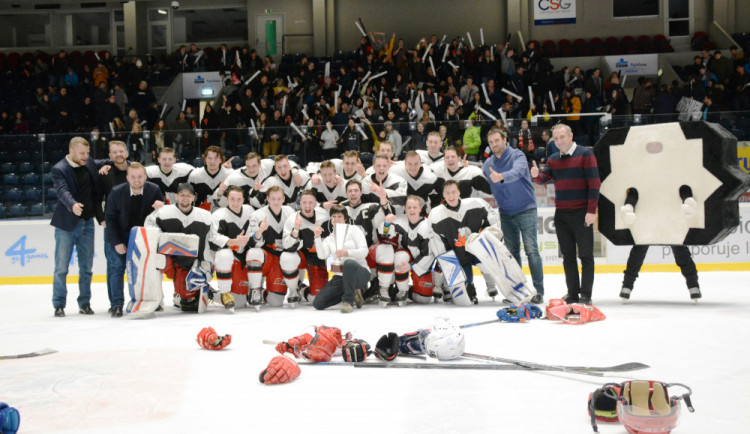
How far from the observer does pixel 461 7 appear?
63.8 feet

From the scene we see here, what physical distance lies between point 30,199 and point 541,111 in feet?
30.4

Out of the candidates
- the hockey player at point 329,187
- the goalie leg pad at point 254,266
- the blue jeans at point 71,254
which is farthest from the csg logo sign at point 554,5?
the blue jeans at point 71,254

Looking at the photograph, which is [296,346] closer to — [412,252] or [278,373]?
[278,373]

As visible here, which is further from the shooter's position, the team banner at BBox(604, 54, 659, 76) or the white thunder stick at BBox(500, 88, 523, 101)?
the team banner at BBox(604, 54, 659, 76)

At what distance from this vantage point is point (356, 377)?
3953mm

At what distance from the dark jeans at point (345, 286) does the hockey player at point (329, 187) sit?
999mm

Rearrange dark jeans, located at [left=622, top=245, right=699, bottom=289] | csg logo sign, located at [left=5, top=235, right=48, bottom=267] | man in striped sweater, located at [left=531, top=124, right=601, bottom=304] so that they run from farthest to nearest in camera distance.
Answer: csg logo sign, located at [left=5, top=235, right=48, bottom=267]
dark jeans, located at [left=622, top=245, right=699, bottom=289]
man in striped sweater, located at [left=531, top=124, right=601, bottom=304]

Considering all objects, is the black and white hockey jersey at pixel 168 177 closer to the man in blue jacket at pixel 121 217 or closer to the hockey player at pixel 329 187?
the man in blue jacket at pixel 121 217

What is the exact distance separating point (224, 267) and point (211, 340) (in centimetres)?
228

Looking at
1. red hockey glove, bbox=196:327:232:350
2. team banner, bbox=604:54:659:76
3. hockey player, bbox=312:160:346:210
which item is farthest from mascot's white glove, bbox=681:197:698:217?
team banner, bbox=604:54:659:76

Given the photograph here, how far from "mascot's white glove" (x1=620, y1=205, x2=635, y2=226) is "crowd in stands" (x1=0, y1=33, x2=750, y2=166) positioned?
5.19 metres

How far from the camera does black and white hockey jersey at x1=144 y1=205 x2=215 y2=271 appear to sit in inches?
272

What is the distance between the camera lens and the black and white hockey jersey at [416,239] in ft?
23.2

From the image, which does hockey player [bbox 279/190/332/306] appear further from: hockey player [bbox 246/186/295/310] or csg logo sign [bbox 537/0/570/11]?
csg logo sign [bbox 537/0/570/11]
